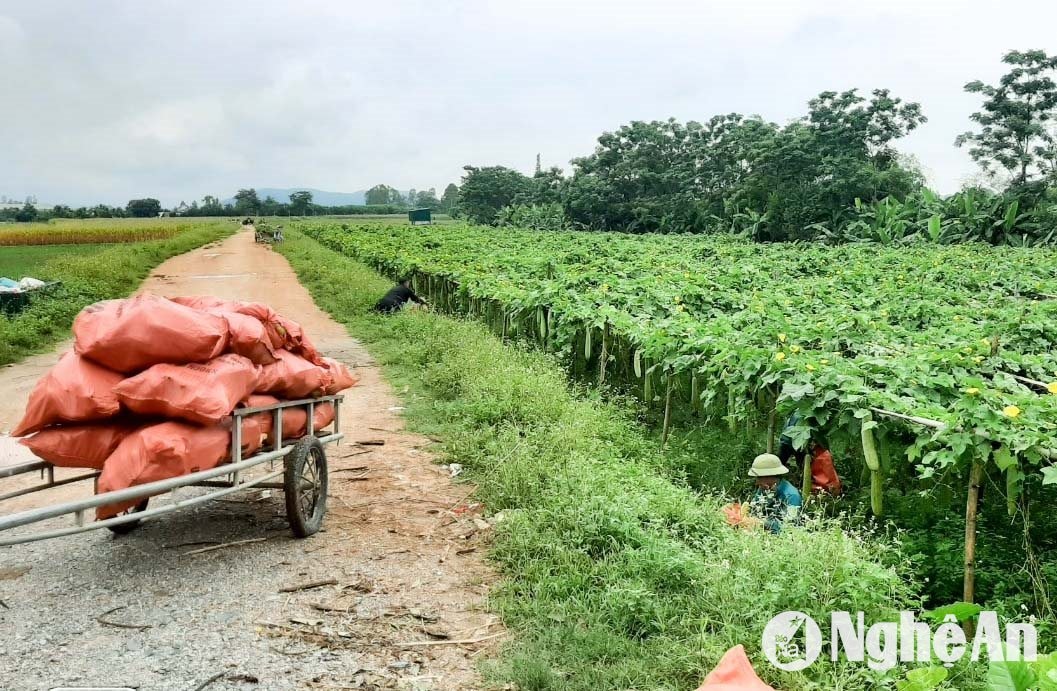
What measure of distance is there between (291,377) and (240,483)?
0.79m

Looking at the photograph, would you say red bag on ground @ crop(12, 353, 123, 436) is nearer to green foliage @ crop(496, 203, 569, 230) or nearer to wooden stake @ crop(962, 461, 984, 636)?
wooden stake @ crop(962, 461, 984, 636)

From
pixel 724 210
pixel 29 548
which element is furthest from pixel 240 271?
pixel 724 210

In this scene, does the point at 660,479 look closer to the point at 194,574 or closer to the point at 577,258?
the point at 194,574

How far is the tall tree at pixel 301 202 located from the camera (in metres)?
111

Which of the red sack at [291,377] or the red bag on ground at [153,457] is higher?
the red sack at [291,377]

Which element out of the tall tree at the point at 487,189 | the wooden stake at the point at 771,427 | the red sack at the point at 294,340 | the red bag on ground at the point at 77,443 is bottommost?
the wooden stake at the point at 771,427

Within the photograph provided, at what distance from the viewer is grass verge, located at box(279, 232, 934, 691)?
3.76 m

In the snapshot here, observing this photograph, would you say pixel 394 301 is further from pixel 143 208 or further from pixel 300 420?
pixel 143 208

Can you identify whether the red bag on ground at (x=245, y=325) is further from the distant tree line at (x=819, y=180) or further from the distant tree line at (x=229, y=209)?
the distant tree line at (x=229, y=209)

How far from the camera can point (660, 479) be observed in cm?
618

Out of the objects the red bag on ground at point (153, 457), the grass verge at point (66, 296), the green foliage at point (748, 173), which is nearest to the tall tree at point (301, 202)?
the green foliage at point (748, 173)

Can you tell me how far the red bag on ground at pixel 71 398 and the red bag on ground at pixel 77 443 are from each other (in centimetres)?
5

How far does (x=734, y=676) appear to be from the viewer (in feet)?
11.0

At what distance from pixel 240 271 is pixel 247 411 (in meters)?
26.2
